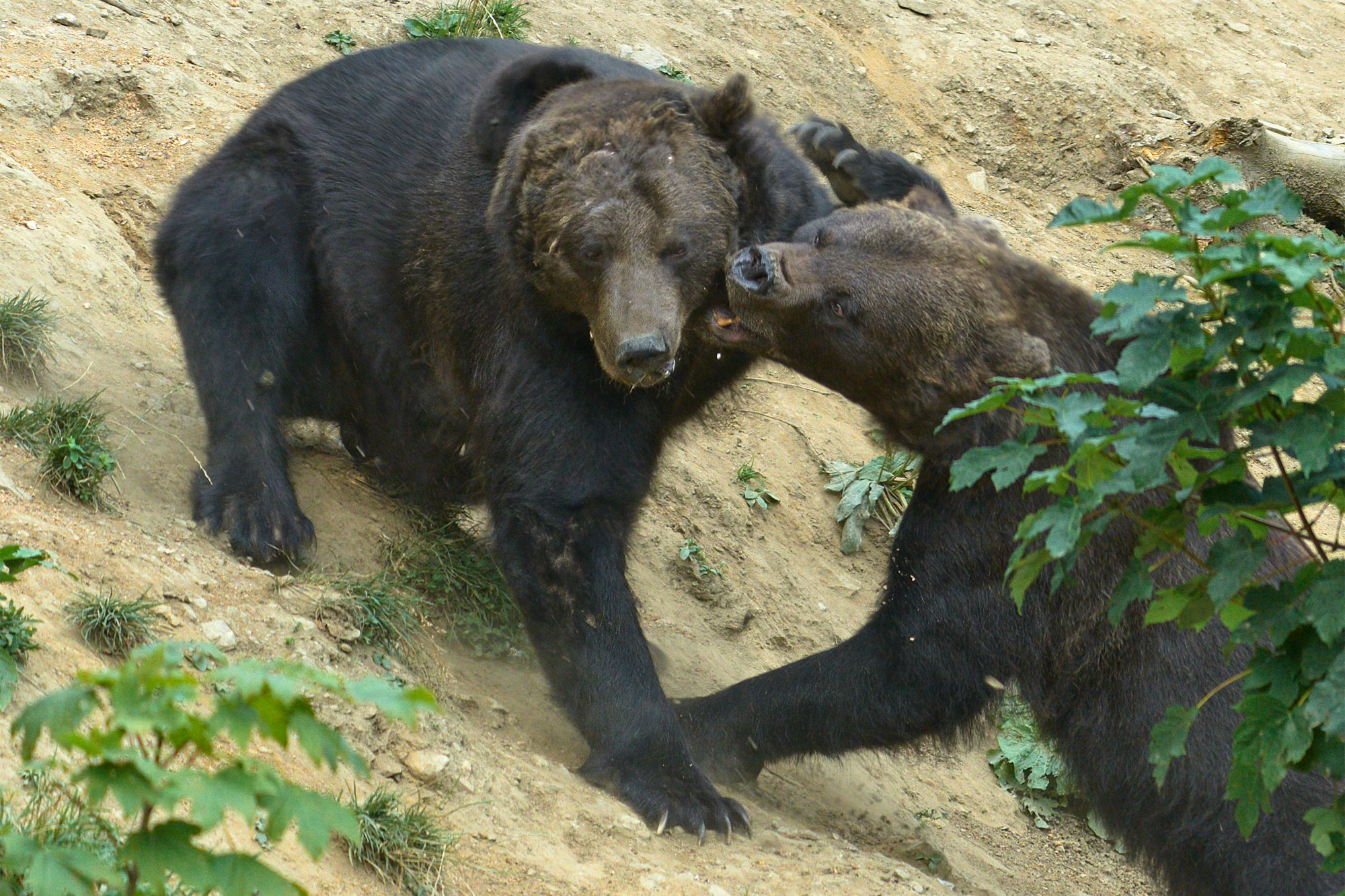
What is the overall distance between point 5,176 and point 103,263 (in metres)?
0.54

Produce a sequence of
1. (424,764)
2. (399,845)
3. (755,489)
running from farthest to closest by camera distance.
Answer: (755,489) < (424,764) < (399,845)

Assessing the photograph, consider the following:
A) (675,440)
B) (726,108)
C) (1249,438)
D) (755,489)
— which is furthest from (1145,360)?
(755,489)

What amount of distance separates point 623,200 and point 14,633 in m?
2.24

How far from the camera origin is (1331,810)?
2.57 meters

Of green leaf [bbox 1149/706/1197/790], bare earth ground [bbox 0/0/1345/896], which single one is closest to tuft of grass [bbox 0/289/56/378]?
bare earth ground [bbox 0/0/1345/896]

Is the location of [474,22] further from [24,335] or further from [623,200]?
[623,200]

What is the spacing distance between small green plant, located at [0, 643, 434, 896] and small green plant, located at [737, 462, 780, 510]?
16.8ft

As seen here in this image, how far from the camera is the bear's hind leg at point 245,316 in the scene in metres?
4.96

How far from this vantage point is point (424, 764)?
3863 millimetres

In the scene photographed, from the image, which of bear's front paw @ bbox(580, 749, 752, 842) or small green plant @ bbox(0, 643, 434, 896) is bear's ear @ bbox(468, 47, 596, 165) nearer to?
bear's front paw @ bbox(580, 749, 752, 842)

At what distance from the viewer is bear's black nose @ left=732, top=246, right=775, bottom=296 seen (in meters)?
4.29

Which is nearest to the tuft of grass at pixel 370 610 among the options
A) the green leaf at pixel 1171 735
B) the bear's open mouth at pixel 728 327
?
the bear's open mouth at pixel 728 327

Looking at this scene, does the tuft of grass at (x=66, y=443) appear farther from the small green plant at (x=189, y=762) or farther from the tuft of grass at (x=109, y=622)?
the small green plant at (x=189, y=762)

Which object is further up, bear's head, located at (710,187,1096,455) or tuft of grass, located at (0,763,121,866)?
bear's head, located at (710,187,1096,455)
